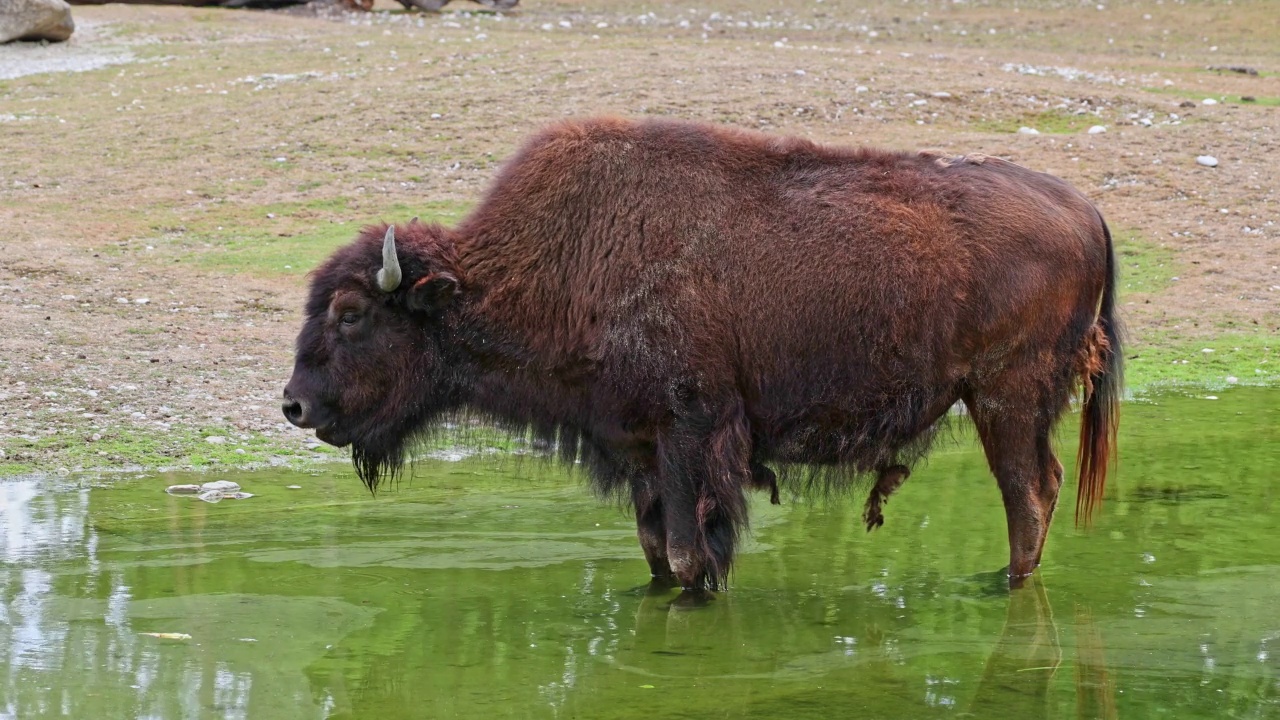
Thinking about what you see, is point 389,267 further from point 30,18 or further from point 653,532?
point 30,18

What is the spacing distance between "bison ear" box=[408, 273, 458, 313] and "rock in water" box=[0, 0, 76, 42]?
578 inches

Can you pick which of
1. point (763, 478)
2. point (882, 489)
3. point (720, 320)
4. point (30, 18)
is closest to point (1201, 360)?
point (882, 489)

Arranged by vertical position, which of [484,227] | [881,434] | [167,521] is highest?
[484,227]

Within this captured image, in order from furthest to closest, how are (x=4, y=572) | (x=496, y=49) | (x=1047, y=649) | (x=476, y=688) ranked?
(x=496, y=49) → (x=4, y=572) → (x=1047, y=649) → (x=476, y=688)

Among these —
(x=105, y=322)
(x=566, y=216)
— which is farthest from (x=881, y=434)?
(x=105, y=322)

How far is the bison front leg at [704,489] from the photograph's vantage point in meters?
5.73

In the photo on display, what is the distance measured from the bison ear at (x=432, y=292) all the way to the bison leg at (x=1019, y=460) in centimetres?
210

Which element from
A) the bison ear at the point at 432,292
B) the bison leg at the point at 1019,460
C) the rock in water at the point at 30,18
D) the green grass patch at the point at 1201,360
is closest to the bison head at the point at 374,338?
the bison ear at the point at 432,292

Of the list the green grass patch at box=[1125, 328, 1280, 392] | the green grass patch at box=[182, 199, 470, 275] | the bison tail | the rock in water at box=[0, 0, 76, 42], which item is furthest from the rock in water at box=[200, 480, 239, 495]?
the rock in water at box=[0, 0, 76, 42]

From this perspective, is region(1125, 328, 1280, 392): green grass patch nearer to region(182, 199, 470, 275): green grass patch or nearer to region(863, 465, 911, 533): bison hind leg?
region(863, 465, 911, 533): bison hind leg

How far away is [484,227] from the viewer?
19.9ft

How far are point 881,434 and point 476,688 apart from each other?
77.6 inches

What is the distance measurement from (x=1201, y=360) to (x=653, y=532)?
18.2ft

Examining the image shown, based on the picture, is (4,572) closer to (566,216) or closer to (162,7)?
(566,216)
